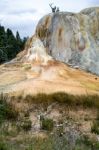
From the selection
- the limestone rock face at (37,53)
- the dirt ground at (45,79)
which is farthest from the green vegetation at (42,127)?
the limestone rock face at (37,53)

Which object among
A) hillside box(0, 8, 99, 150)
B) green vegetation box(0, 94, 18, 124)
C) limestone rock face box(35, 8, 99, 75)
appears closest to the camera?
hillside box(0, 8, 99, 150)

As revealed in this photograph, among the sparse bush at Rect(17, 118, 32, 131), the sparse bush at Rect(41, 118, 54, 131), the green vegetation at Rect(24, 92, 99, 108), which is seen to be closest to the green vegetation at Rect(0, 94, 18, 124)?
the sparse bush at Rect(17, 118, 32, 131)

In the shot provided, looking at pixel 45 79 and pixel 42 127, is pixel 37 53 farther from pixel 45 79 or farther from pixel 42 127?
pixel 42 127

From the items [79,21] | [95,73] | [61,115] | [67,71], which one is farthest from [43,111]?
[79,21]

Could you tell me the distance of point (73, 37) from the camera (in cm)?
1747

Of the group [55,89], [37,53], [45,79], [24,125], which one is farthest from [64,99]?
[37,53]

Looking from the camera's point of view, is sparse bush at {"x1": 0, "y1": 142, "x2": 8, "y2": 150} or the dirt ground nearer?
sparse bush at {"x1": 0, "y1": 142, "x2": 8, "y2": 150}

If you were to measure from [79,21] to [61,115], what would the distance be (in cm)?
535

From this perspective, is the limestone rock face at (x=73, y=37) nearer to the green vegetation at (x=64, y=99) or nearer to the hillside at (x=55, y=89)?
the hillside at (x=55, y=89)

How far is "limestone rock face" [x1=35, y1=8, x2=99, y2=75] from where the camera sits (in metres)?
A: 17.1

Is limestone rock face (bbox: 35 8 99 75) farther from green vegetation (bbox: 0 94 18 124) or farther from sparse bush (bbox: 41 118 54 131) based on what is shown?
sparse bush (bbox: 41 118 54 131)

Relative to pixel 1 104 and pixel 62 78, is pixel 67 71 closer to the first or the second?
pixel 62 78

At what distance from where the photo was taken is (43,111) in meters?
13.7

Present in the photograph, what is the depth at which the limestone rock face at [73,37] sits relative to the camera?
56.1ft
